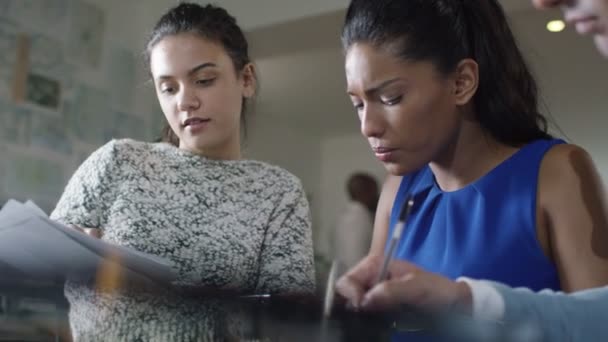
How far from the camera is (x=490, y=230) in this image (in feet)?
2.55

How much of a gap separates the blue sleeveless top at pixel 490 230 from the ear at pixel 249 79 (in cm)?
36

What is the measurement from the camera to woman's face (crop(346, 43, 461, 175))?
74cm

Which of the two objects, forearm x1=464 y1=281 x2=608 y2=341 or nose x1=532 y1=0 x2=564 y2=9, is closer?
forearm x1=464 y1=281 x2=608 y2=341

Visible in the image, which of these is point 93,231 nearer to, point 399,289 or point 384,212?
point 384,212

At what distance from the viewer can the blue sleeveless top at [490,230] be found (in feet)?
2.44

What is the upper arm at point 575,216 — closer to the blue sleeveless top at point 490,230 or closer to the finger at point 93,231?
the blue sleeveless top at point 490,230

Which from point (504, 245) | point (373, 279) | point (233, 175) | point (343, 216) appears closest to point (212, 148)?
point (233, 175)

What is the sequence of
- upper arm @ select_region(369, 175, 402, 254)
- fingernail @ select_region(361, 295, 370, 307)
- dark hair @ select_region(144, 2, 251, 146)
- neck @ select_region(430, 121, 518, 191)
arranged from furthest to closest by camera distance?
dark hair @ select_region(144, 2, 251, 146), upper arm @ select_region(369, 175, 402, 254), neck @ select_region(430, 121, 518, 191), fingernail @ select_region(361, 295, 370, 307)

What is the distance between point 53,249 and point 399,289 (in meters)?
0.30

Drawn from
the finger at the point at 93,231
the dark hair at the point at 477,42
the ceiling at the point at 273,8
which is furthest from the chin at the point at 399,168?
the ceiling at the point at 273,8

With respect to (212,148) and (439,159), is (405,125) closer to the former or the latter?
(439,159)

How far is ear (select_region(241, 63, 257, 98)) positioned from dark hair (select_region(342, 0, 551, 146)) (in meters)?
0.27

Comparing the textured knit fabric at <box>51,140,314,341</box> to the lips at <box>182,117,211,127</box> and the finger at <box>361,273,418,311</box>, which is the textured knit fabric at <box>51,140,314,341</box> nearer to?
the lips at <box>182,117,211,127</box>

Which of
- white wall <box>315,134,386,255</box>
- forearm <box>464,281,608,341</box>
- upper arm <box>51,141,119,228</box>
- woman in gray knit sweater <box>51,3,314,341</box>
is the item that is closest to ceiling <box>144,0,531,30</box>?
woman in gray knit sweater <box>51,3,314,341</box>
